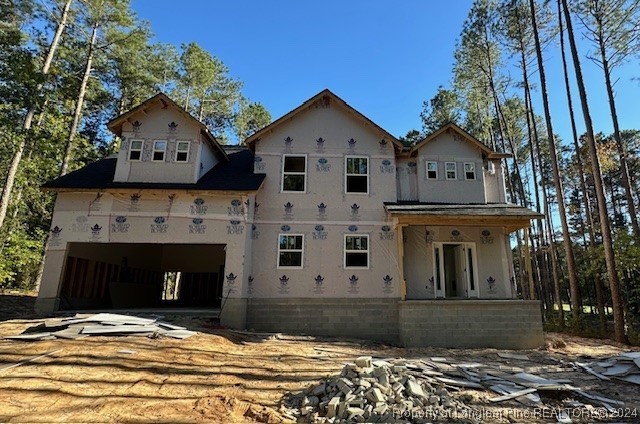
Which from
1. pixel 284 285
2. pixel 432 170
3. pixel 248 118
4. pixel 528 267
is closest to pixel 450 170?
pixel 432 170

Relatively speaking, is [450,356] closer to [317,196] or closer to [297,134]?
[317,196]

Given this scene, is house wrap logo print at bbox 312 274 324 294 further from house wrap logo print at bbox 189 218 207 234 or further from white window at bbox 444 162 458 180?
white window at bbox 444 162 458 180

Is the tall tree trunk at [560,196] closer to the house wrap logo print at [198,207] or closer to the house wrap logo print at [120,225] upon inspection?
the house wrap logo print at [198,207]

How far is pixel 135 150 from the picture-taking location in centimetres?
1238

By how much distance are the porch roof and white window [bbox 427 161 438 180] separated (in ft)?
6.06

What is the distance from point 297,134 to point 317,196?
2758 mm

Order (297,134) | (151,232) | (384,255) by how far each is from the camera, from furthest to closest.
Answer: (297,134) → (384,255) → (151,232)

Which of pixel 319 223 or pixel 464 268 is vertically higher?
pixel 319 223

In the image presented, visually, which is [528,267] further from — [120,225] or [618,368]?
[120,225]

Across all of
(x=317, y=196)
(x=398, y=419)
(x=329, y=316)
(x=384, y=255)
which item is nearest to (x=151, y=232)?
(x=317, y=196)

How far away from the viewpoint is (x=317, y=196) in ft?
42.1

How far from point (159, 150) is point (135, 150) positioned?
2.87ft

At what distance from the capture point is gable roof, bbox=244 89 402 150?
13258 mm

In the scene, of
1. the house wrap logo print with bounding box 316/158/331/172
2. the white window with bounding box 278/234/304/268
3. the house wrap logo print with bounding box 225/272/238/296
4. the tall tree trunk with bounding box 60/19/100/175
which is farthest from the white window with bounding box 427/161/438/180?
the tall tree trunk with bounding box 60/19/100/175
